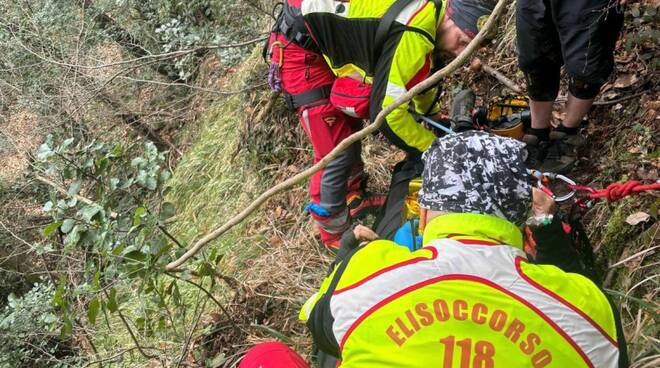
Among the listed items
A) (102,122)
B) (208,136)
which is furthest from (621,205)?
(102,122)

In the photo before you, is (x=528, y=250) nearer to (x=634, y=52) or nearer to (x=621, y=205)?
(x=621, y=205)

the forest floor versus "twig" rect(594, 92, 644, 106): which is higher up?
"twig" rect(594, 92, 644, 106)

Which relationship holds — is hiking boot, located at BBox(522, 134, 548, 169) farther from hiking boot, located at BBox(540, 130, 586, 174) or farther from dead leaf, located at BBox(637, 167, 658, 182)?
Answer: dead leaf, located at BBox(637, 167, 658, 182)

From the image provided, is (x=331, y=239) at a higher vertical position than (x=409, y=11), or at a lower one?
lower

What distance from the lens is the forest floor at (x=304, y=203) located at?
2.56 meters

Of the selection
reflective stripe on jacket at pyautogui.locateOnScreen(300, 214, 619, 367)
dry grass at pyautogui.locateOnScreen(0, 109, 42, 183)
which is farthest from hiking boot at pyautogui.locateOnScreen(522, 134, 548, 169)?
dry grass at pyautogui.locateOnScreen(0, 109, 42, 183)

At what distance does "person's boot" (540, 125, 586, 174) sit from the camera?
307 cm

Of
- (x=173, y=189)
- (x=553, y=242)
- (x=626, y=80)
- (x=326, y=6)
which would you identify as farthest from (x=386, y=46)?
(x=173, y=189)

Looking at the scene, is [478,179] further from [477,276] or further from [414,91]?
[414,91]

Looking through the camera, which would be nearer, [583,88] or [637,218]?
[637,218]

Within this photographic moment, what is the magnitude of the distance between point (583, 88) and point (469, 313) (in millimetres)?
1832

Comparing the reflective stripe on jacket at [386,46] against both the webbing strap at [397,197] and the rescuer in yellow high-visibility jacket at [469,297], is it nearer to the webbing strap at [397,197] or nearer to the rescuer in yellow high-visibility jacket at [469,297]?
the webbing strap at [397,197]

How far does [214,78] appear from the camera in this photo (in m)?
8.17

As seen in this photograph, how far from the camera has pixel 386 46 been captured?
2.82 metres
